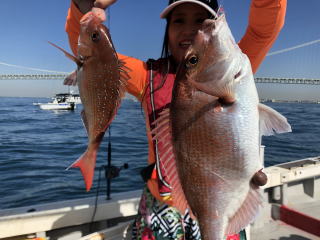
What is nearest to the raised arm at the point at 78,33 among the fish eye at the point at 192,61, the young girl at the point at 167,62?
the young girl at the point at 167,62

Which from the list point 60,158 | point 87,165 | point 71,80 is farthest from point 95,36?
point 60,158

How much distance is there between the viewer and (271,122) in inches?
54.2

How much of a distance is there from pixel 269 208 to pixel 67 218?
112 inches

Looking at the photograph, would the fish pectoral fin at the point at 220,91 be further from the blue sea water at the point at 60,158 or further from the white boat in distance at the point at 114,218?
the white boat in distance at the point at 114,218

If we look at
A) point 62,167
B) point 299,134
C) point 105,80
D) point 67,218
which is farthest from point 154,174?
point 299,134

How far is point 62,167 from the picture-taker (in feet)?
33.0

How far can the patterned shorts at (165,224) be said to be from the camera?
6.18 feet

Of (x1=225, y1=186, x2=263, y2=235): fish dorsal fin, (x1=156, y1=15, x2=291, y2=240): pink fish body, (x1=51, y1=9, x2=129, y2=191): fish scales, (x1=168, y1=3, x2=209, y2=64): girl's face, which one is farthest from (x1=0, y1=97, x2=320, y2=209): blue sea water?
(x1=225, y1=186, x2=263, y2=235): fish dorsal fin

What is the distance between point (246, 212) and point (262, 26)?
3.21ft

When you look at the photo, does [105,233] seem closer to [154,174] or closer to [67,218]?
[67,218]

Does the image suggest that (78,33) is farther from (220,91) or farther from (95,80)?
(220,91)

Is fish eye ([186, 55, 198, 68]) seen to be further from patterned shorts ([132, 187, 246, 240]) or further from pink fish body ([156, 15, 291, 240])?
patterned shorts ([132, 187, 246, 240])

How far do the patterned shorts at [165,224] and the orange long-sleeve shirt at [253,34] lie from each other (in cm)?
9

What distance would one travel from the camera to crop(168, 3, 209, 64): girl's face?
1807 millimetres
